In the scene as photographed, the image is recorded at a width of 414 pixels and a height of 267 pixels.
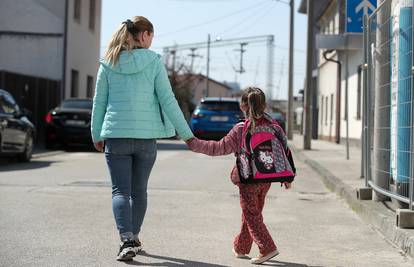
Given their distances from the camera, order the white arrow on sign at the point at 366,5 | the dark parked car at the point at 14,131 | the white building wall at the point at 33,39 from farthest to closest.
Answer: the white building wall at the point at 33,39, the dark parked car at the point at 14,131, the white arrow on sign at the point at 366,5

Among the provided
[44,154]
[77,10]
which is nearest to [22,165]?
[44,154]

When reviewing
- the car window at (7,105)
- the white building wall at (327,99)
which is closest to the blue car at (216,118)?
the car window at (7,105)

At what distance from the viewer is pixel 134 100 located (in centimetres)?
496

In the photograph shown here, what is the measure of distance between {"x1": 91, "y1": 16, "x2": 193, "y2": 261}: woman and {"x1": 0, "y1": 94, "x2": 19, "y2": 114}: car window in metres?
8.81

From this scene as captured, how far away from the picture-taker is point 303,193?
10180 millimetres

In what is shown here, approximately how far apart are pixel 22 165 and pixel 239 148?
952 centimetres

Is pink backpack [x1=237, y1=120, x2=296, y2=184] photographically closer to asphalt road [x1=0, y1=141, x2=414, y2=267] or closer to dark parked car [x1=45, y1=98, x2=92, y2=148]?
asphalt road [x1=0, y1=141, x2=414, y2=267]

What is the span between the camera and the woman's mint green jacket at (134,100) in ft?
16.3

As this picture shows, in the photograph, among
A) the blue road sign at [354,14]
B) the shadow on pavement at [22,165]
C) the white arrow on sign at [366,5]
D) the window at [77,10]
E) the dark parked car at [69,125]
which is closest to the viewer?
the white arrow on sign at [366,5]

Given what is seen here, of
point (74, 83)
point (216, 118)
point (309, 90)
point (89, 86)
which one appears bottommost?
point (216, 118)

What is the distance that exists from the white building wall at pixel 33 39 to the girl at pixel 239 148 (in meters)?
23.2

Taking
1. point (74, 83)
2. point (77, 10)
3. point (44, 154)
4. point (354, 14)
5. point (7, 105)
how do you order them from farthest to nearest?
point (77, 10), point (74, 83), point (44, 154), point (7, 105), point (354, 14)

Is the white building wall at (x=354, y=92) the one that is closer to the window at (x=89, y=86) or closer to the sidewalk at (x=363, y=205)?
the sidewalk at (x=363, y=205)

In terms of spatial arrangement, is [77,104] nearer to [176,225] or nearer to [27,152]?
[27,152]
